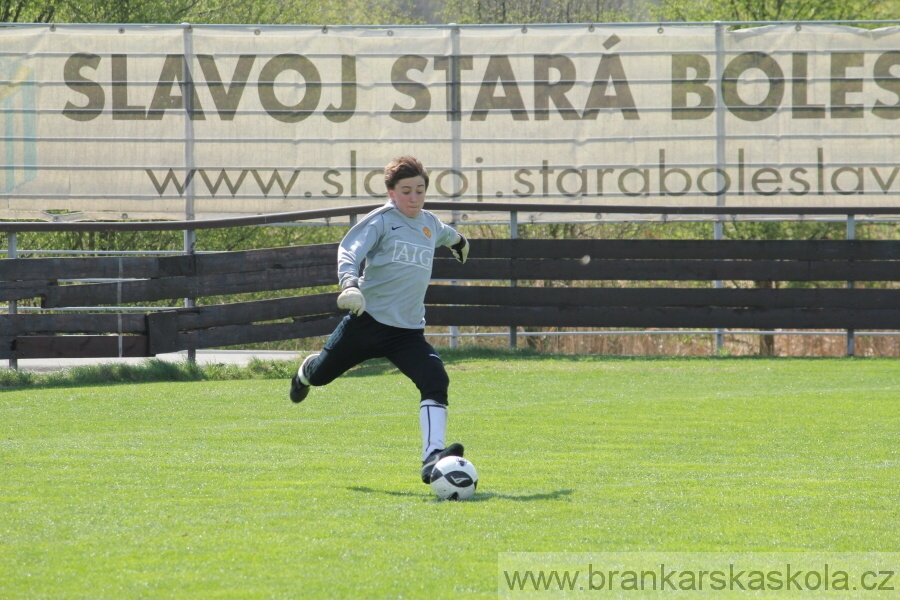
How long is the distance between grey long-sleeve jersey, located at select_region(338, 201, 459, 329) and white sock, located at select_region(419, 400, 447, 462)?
1.83 ft

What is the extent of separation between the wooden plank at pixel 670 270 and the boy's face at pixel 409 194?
20.9ft

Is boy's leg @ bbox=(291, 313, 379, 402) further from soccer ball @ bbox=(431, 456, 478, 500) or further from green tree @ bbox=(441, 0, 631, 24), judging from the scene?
green tree @ bbox=(441, 0, 631, 24)

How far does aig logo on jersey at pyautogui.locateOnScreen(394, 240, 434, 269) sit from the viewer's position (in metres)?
6.42

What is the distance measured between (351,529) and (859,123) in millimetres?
11659

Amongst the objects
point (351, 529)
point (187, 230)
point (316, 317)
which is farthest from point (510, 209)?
point (351, 529)

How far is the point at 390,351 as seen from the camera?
6547 mm

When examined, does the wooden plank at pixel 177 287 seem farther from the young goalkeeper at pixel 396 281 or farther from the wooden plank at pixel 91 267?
the young goalkeeper at pixel 396 281

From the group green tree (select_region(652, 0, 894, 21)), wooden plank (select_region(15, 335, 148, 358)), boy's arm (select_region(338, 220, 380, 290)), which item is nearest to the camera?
boy's arm (select_region(338, 220, 380, 290))

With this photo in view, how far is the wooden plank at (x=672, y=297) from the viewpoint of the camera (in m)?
13.1

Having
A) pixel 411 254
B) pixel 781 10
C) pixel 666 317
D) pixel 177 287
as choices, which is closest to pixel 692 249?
pixel 666 317

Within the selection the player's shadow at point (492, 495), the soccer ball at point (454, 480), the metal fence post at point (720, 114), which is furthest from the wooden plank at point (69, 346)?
the metal fence post at point (720, 114)

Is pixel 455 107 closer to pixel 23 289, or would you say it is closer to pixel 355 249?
pixel 23 289

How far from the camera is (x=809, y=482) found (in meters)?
5.96

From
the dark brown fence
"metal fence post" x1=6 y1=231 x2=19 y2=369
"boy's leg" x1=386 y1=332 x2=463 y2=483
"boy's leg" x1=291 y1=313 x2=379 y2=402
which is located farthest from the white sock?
"metal fence post" x1=6 y1=231 x2=19 y2=369
